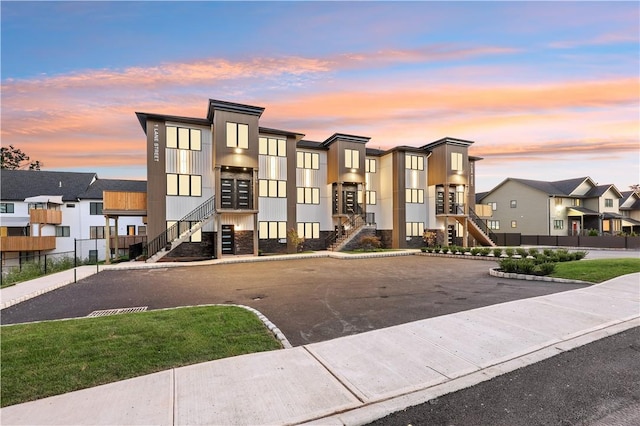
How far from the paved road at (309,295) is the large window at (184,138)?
11.7 meters

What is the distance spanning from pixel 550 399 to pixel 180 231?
23.3m

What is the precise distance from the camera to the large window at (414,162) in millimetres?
32156

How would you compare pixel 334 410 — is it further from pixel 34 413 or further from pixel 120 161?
pixel 120 161

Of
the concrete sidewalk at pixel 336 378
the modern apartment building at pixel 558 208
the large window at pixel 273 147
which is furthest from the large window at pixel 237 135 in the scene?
the modern apartment building at pixel 558 208

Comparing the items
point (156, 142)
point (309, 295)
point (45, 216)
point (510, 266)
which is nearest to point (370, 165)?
point (156, 142)

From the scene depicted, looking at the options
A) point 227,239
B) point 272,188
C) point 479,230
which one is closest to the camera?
point 227,239

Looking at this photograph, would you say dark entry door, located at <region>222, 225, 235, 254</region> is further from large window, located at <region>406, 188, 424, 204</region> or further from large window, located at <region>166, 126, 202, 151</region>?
large window, located at <region>406, 188, 424, 204</region>

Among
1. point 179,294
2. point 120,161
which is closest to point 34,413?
point 179,294

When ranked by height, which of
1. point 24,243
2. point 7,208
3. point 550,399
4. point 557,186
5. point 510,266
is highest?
point 557,186

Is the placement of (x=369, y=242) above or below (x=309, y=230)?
below

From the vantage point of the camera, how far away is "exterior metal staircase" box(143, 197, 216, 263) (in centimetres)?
2080

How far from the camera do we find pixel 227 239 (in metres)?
25.1

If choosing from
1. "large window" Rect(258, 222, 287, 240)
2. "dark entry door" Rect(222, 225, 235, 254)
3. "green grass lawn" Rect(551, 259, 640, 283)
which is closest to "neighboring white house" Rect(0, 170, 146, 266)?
"dark entry door" Rect(222, 225, 235, 254)

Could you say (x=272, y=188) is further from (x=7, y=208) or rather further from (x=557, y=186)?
(x=557, y=186)
